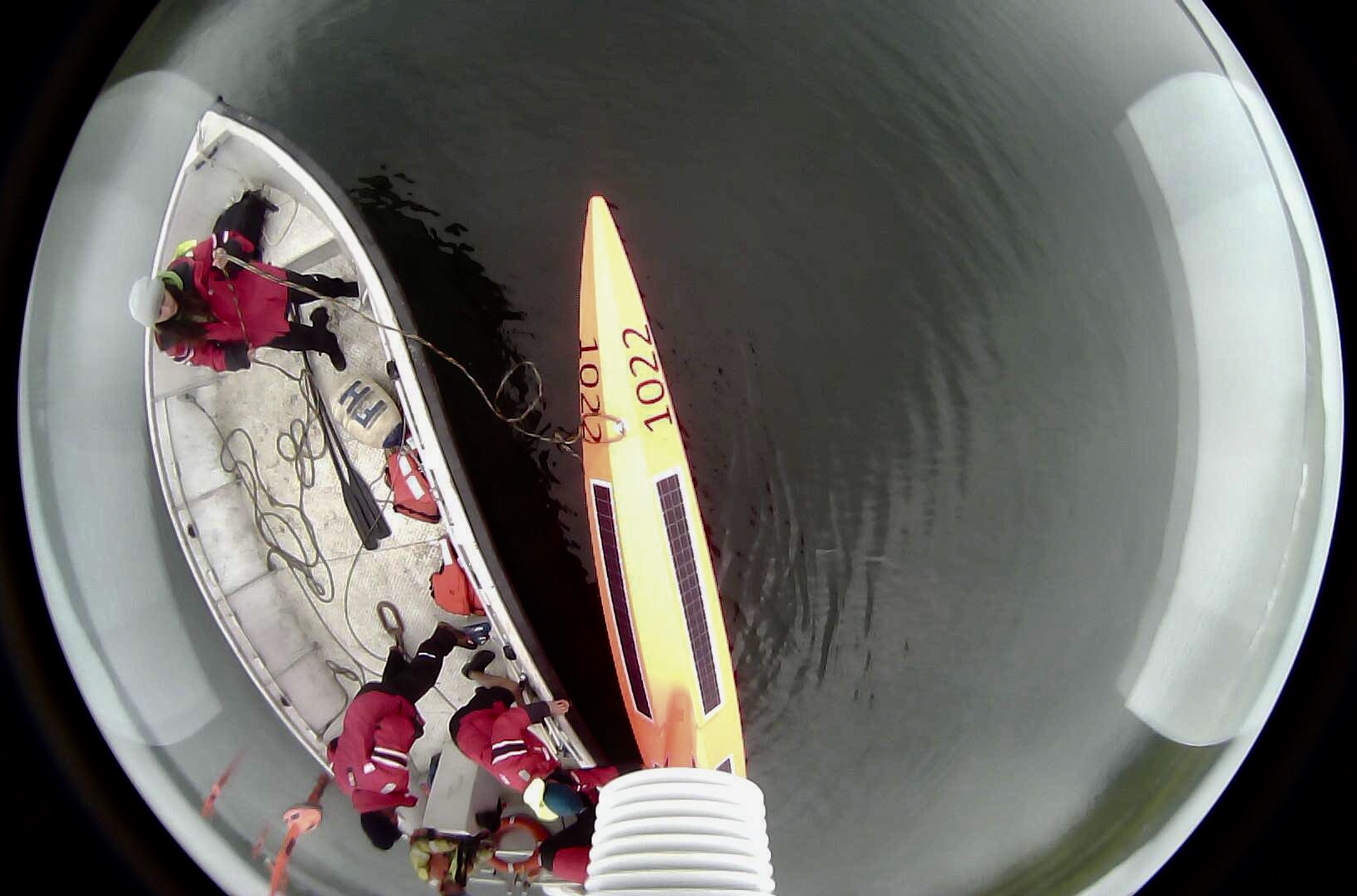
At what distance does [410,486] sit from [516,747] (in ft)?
2.34

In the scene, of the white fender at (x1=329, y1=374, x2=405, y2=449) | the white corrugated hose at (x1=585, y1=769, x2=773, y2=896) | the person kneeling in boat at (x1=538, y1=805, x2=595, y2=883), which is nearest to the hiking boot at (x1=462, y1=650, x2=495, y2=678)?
the person kneeling in boat at (x1=538, y1=805, x2=595, y2=883)

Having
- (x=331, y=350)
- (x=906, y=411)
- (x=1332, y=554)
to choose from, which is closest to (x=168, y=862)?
(x=331, y=350)

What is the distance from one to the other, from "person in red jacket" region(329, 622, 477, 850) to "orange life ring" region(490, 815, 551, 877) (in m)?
0.22

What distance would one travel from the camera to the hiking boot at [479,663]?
6.30ft

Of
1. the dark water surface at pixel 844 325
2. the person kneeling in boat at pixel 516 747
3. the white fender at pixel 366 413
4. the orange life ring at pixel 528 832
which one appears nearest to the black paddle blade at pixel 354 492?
the white fender at pixel 366 413

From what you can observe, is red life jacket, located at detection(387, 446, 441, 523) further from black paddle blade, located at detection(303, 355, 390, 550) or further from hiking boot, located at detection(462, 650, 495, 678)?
hiking boot, located at detection(462, 650, 495, 678)

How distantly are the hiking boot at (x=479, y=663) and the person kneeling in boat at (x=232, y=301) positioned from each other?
0.85 metres

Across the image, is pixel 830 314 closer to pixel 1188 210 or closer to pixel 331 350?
pixel 1188 210

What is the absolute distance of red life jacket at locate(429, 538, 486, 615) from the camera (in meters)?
1.91

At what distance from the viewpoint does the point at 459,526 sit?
178 centimetres

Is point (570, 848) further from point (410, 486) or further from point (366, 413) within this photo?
point (366, 413)

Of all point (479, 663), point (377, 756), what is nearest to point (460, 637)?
point (479, 663)

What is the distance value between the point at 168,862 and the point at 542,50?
6.85 feet

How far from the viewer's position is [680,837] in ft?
3.60
